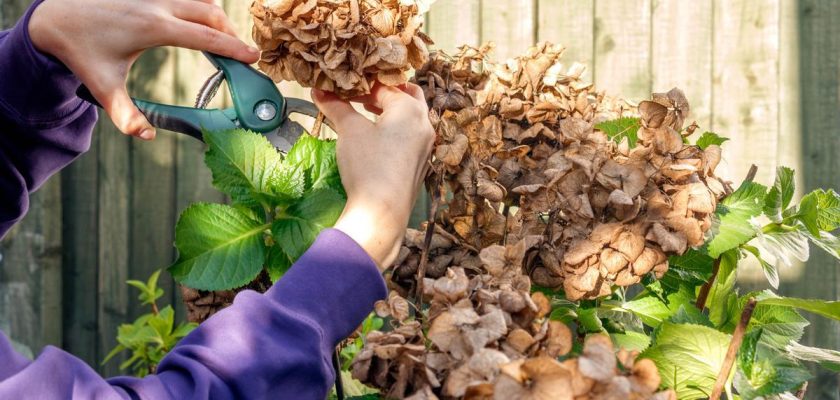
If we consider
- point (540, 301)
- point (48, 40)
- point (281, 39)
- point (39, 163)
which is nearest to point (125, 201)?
point (39, 163)

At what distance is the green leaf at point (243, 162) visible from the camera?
744 mm

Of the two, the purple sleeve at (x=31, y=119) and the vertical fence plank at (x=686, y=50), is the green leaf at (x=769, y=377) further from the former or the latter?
the vertical fence plank at (x=686, y=50)

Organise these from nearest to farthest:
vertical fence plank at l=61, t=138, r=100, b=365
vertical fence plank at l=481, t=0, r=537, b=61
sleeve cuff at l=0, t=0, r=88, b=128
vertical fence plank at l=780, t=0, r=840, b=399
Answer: sleeve cuff at l=0, t=0, r=88, b=128, vertical fence plank at l=780, t=0, r=840, b=399, vertical fence plank at l=481, t=0, r=537, b=61, vertical fence plank at l=61, t=138, r=100, b=365

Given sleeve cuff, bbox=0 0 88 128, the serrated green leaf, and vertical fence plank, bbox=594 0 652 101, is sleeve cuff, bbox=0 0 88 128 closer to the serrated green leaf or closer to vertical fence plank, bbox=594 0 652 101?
the serrated green leaf

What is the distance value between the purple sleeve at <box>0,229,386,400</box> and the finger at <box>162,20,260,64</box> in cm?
20

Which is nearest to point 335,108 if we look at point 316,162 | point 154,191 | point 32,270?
point 316,162

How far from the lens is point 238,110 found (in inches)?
31.3

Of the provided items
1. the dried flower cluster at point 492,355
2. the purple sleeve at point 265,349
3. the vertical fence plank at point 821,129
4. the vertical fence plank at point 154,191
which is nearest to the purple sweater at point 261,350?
the purple sleeve at point 265,349

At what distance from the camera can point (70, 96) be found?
2.92 feet

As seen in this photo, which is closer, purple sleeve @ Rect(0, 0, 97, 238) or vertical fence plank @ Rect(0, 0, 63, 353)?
purple sleeve @ Rect(0, 0, 97, 238)

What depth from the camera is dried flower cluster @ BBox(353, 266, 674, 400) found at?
0.44 metres

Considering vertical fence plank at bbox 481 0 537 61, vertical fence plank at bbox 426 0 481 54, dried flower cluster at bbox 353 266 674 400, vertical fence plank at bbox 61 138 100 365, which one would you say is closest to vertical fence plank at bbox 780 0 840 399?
vertical fence plank at bbox 481 0 537 61

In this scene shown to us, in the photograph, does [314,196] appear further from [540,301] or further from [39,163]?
[39,163]

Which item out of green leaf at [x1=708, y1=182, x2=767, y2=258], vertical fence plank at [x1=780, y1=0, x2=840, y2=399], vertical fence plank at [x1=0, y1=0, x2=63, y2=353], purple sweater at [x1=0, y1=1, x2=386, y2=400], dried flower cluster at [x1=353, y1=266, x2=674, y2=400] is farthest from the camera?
vertical fence plank at [x1=0, y1=0, x2=63, y2=353]
